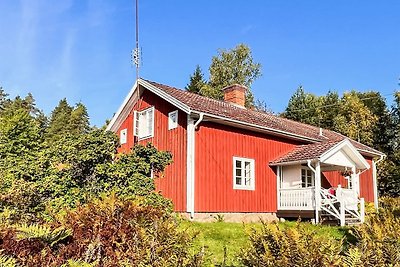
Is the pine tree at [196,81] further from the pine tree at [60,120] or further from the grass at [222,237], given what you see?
the grass at [222,237]

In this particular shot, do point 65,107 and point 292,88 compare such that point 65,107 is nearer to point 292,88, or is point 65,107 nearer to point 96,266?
point 292,88

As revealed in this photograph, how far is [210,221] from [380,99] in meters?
29.9

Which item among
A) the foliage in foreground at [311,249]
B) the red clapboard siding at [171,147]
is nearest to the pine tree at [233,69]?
the red clapboard siding at [171,147]

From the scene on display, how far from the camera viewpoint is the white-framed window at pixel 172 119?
601 inches

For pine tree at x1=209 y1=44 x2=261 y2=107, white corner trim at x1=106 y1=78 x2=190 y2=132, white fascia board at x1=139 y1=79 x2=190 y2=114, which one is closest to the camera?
white fascia board at x1=139 y1=79 x2=190 y2=114

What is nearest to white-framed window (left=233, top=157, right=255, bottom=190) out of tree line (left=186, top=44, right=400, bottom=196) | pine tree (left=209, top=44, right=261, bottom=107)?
tree line (left=186, top=44, right=400, bottom=196)

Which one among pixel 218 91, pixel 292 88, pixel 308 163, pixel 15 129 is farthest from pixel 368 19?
pixel 292 88

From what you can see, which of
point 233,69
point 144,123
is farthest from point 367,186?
point 233,69

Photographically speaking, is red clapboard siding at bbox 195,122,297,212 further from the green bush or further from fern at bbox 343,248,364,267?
fern at bbox 343,248,364,267

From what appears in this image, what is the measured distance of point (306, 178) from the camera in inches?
675

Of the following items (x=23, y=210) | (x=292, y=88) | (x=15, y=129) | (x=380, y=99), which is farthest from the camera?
(x=292, y=88)

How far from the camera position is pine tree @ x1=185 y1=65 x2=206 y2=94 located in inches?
1706

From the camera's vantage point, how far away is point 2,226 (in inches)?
194

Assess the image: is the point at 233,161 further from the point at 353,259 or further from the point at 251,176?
the point at 353,259
